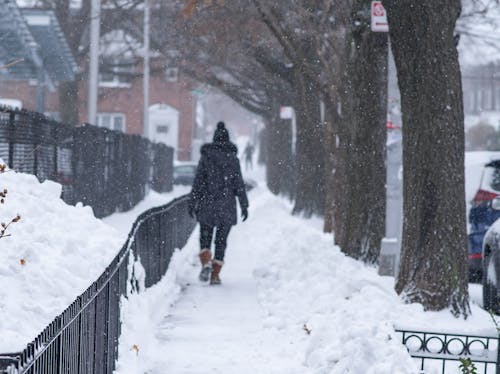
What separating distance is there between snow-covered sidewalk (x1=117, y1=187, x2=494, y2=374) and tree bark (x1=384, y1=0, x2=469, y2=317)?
13.8 inches

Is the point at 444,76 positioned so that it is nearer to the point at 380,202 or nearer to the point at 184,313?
the point at 184,313

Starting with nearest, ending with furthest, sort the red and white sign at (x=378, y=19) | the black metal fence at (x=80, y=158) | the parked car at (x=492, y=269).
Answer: the parked car at (x=492, y=269)
the red and white sign at (x=378, y=19)
the black metal fence at (x=80, y=158)

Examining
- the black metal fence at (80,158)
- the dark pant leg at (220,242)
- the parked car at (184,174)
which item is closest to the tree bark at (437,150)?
the dark pant leg at (220,242)

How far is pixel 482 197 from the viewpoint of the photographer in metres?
13.6

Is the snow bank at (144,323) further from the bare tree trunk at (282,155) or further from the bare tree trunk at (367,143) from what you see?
the bare tree trunk at (282,155)

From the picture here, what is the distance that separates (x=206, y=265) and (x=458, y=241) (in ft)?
13.8

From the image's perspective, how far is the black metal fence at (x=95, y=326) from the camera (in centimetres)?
392

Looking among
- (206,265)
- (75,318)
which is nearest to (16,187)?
(206,265)

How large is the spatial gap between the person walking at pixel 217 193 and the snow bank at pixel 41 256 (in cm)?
223

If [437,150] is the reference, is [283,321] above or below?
below

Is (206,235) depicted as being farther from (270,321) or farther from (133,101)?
(133,101)

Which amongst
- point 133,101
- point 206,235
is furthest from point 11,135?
point 133,101

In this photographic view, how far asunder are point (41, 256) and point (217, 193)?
5244 mm

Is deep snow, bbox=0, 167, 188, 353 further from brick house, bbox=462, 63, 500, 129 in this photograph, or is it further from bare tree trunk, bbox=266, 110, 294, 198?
brick house, bbox=462, 63, 500, 129
